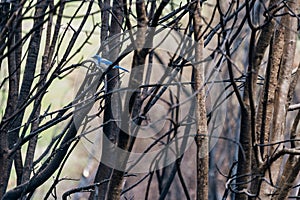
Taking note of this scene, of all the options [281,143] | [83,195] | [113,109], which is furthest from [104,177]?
[83,195]

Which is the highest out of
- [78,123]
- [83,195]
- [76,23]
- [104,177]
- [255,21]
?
[76,23]

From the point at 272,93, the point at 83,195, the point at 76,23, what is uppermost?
the point at 76,23

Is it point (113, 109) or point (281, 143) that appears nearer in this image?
point (281, 143)

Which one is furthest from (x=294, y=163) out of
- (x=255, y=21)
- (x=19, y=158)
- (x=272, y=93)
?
(x=19, y=158)

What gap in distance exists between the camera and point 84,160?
8.20 m

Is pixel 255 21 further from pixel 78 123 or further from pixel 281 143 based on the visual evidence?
pixel 78 123

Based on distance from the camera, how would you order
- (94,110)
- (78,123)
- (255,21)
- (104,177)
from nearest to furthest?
(255,21) → (78,123) → (104,177) → (94,110)

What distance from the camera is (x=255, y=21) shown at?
5.97ft

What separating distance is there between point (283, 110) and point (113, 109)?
57 cm

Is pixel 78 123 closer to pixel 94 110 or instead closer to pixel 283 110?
pixel 283 110

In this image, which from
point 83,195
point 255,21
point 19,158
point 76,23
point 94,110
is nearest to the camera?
point 255,21

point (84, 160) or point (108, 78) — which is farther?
point (84, 160)

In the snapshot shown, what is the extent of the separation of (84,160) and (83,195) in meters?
0.64

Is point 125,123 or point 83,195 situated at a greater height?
point 125,123
